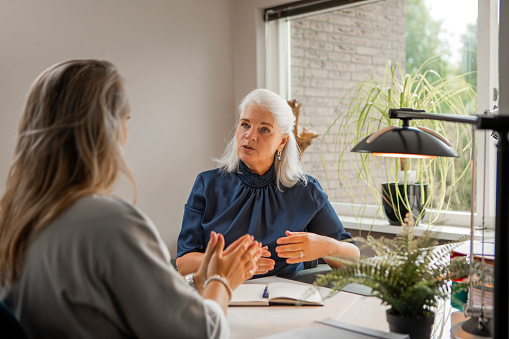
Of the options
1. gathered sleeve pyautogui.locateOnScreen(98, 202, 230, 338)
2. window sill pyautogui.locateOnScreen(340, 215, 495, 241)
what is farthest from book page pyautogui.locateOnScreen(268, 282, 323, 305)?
window sill pyautogui.locateOnScreen(340, 215, 495, 241)

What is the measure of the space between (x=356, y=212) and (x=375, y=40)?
44.4 inches

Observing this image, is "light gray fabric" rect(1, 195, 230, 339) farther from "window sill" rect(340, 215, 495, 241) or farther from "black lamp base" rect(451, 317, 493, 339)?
"window sill" rect(340, 215, 495, 241)

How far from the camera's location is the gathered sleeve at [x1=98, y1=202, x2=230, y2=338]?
988mm

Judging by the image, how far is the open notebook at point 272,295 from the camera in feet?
5.43

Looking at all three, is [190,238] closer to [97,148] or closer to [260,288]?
[260,288]

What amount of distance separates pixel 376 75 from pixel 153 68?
1.43 meters

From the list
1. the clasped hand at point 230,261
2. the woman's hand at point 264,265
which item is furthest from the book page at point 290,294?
the clasped hand at point 230,261

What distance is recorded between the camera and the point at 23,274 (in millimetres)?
1023

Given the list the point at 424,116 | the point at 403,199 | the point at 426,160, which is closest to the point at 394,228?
the point at 403,199

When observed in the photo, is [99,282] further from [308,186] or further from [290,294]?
[308,186]

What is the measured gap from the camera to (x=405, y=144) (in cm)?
137

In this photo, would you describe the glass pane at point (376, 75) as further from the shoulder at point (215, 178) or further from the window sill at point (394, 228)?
the shoulder at point (215, 178)

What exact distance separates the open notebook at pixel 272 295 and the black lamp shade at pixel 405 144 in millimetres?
496

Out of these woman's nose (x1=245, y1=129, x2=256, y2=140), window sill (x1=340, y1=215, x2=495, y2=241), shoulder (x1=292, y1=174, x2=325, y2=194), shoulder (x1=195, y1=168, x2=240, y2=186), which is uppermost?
woman's nose (x1=245, y1=129, x2=256, y2=140)
